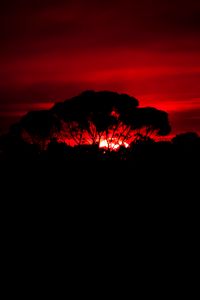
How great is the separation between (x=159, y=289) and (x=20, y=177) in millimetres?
7763

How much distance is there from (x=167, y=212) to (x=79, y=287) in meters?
4.44

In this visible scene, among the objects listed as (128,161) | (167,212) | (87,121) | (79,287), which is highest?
(87,121)

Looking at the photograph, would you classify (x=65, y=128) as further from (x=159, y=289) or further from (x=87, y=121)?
(x=159, y=289)

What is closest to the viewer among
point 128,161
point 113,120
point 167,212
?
point 167,212

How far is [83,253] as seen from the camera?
10.0m

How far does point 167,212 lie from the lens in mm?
12461

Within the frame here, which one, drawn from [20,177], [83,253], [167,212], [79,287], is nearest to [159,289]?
[79,287]

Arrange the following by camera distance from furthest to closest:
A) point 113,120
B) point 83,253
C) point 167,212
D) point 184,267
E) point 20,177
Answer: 1. point 113,120
2. point 20,177
3. point 167,212
4. point 83,253
5. point 184,267

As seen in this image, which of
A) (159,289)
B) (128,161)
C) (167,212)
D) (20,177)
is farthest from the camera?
(128,161)

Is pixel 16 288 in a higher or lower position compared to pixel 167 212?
lower

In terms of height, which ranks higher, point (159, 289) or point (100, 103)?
point (100, 103)

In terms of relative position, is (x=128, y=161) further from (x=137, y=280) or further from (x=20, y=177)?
(x=137, y=280)

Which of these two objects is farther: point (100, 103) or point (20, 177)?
point (100, 103)

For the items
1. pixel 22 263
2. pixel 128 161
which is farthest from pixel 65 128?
pixel 22 263
